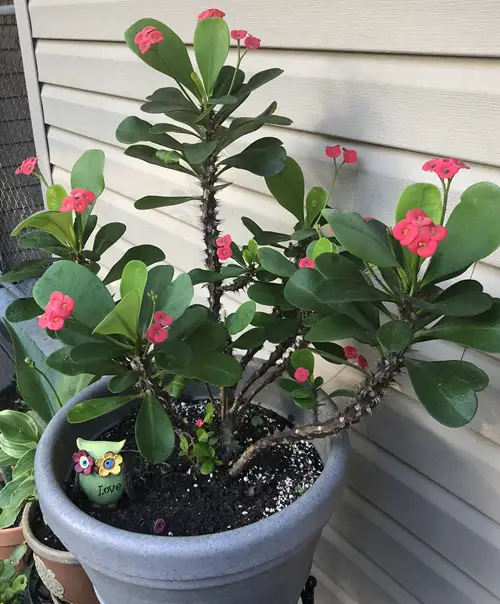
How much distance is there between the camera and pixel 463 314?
0.63 m

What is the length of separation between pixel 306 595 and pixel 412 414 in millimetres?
455

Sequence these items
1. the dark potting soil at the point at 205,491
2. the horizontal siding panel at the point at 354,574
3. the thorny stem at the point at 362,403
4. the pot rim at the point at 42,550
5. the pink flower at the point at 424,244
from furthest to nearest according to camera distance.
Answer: the horizontal siding panel at the point at 354,574 → the pot rim at the point at 42,550 → the dark potting soil at the point at 205,491 → the thorny stem at the point at 362,403 → the pink flower at the point at 424,244

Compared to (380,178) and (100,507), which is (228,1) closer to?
(380,178)

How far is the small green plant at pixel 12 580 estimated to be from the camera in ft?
4.07

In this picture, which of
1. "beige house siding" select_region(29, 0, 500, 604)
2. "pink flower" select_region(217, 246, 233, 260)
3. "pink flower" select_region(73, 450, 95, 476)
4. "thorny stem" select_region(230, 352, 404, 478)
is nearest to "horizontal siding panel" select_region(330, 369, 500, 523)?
"beige house siding" select_region(29, 0, 500, 604)

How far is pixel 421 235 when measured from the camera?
21.0 inches

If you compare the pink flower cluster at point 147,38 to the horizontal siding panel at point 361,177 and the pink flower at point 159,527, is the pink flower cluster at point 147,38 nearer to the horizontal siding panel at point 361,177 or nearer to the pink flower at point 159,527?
the horizontal siding panel at point 361,177

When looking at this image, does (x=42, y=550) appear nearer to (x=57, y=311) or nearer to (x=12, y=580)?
(x=12, y=580)

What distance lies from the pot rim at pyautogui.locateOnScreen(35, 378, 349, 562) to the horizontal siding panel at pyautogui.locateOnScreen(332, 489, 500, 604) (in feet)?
1.26

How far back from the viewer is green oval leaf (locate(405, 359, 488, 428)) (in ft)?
2.19

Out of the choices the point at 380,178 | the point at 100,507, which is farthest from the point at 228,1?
the point at 100,507

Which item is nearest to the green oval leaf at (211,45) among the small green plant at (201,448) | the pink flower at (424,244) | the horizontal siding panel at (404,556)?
the pink flower at (424,244)

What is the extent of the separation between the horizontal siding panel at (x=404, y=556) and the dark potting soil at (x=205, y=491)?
0.97 feet

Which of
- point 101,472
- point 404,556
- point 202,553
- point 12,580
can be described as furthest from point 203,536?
point 12,580
